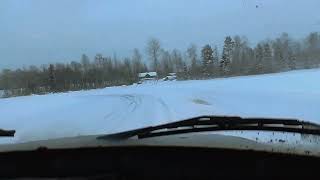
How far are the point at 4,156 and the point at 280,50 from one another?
169 ft

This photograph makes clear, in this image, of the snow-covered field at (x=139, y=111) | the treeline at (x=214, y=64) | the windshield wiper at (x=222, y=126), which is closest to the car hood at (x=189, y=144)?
the windshield wiper at (x=222, y=126)

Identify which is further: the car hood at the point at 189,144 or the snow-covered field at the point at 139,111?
the snow-covered field at the point at 139,111

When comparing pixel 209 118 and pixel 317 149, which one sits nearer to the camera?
pixel 317 149

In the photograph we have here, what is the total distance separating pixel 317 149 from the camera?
2951 millimetres

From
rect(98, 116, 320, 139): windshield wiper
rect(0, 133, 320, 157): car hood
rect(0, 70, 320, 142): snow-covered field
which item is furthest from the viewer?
rect(0, 70, 320, 142): snow-covered field

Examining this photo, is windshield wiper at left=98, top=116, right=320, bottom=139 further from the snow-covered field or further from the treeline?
the treeline

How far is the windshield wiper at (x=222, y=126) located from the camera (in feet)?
12.1

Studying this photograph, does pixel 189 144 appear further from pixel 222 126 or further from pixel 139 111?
pixel 139 111

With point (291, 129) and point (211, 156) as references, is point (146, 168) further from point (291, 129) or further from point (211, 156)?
point (291, 129)

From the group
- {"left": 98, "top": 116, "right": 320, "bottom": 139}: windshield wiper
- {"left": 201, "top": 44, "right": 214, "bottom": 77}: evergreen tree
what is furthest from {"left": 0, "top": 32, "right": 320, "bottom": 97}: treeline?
{"left": 98, "top": 116, "right": 320, "bottom": 139}: windshield wiper

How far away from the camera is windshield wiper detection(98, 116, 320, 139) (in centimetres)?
368

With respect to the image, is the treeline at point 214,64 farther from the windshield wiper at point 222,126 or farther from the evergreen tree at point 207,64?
the windshield wiper at point 222,126

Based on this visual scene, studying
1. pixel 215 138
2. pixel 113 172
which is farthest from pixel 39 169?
pixel 215 138

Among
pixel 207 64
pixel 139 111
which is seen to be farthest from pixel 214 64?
pixel 139 111
